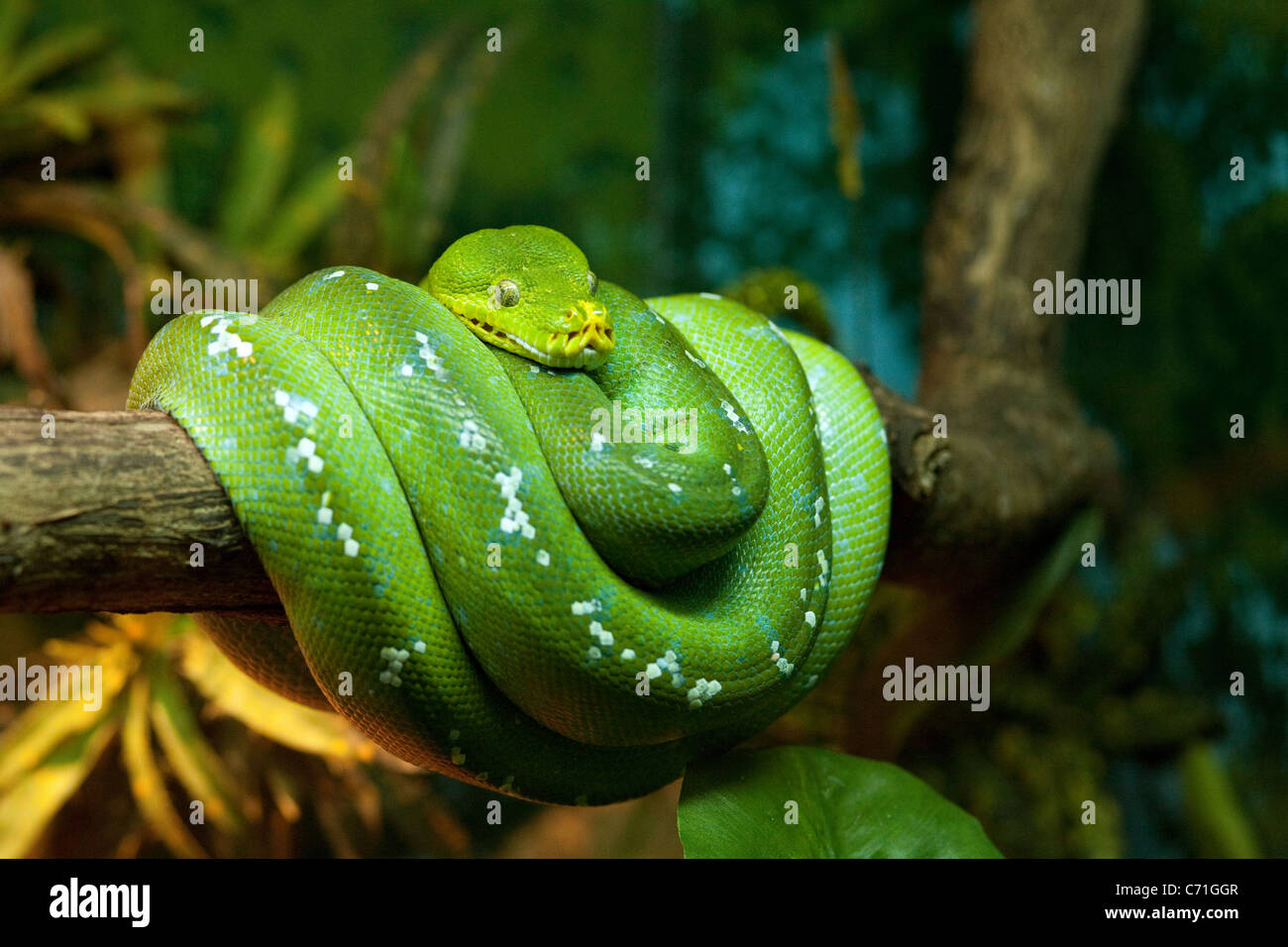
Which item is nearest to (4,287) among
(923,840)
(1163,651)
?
(923,840)

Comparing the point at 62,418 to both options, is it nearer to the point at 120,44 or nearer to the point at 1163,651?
the point at 120,44

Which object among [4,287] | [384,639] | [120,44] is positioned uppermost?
[120,44]

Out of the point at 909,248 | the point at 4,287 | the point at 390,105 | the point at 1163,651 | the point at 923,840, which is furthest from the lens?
the point at 909,248

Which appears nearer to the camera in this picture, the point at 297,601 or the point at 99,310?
the point at 297,601

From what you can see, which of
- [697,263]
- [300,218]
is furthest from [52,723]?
[697,263]

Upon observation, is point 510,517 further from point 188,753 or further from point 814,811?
point 188,753

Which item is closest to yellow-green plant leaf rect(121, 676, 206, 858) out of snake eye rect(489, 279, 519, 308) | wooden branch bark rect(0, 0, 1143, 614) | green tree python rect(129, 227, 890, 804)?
green tree python rect(129, 227, 890, 804)
